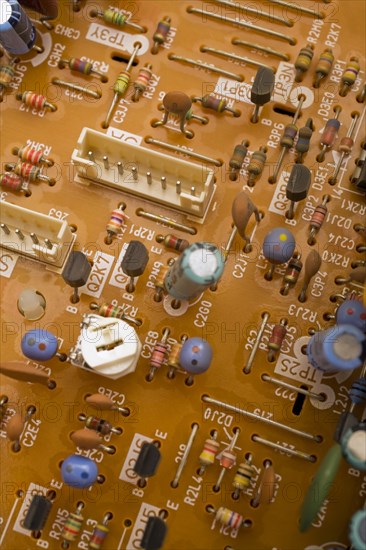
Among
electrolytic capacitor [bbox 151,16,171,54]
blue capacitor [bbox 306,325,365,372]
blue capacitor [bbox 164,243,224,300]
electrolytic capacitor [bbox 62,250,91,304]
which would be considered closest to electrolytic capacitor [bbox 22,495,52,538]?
electrolytic capacitor [bbox 62,250,91,304]

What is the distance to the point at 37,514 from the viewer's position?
15.4 feet

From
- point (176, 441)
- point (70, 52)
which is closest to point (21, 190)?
point (70, 52)

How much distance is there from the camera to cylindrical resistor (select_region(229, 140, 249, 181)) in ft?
17.1

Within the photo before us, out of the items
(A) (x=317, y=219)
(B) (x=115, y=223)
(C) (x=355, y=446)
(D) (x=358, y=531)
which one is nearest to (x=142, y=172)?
(B) (x=115, y=223)

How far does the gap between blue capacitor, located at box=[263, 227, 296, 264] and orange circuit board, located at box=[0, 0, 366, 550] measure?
1 centimetres

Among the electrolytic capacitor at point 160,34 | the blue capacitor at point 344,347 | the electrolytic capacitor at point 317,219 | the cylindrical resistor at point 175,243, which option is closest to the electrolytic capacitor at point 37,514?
the cylindrical resistor at point 175,243

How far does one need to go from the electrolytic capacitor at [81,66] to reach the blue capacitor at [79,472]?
2.68 meters

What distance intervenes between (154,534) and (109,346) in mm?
1177

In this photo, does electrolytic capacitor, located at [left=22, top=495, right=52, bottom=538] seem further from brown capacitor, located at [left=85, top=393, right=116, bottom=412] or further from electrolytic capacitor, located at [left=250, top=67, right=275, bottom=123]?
electrolytic capacitor, located at [left=250, top=67, right=275, bottom=123]

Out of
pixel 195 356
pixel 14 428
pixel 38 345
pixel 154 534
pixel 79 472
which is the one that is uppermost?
pixel 195 356

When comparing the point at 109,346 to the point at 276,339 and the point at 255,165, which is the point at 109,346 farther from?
the point at 255,165

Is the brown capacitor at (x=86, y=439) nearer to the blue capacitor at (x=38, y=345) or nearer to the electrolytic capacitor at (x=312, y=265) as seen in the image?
the blue capacitor at (x=38, y=345)

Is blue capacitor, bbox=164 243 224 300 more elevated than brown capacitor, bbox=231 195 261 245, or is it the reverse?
brown capacitor, bbox=231 195 261 245

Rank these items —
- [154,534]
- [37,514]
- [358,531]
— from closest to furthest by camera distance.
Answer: [358,531] → [154,534] → [37,514]
